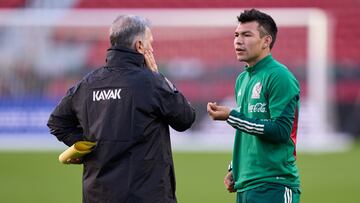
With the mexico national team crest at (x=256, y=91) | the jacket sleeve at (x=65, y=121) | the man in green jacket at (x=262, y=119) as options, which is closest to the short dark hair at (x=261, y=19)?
the man in green jacket at (x=262, y=119)

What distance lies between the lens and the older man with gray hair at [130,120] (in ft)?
17.6

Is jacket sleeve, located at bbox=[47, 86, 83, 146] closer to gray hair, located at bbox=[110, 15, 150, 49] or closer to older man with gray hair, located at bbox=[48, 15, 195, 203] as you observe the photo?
older man with gray hair, located at bbox=[48, 15, 195, 203]

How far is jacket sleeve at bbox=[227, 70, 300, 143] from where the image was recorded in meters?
5.58

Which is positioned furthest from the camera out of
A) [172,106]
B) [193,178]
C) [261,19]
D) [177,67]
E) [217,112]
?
[177,67]

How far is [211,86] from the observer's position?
18641 millimetres

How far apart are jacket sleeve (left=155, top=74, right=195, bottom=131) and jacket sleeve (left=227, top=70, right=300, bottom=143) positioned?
0.38m

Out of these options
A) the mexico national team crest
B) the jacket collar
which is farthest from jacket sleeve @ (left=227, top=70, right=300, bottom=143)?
the jacket collar

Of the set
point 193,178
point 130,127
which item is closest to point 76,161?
point 130,127

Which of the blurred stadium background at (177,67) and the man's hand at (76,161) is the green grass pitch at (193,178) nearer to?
the blurred stadium background at (177,67)

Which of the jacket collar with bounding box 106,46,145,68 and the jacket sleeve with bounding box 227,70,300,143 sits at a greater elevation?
the jacket collar with bounding box 106,46,145,68

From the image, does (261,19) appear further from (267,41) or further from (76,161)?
(76,161)

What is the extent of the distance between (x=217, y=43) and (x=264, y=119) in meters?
13.8

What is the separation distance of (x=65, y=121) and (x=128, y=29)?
77 cm

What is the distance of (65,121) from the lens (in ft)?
18.7
